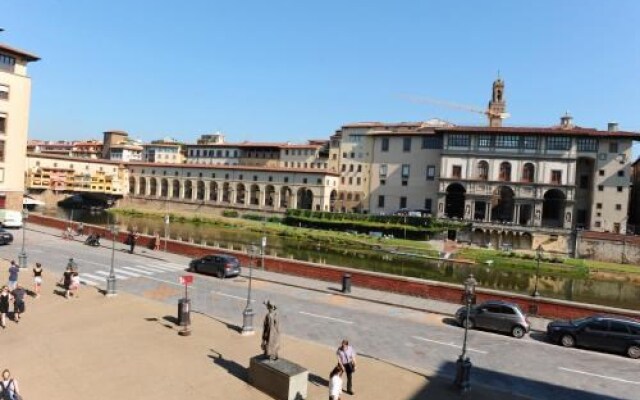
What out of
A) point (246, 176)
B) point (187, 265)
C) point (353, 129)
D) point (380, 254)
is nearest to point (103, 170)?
point (246, 176)

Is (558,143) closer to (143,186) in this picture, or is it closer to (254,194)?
(254,194)

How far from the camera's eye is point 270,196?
95375 mm

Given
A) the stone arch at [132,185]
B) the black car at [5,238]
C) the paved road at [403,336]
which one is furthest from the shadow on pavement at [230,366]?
the stone arch at [132,185]

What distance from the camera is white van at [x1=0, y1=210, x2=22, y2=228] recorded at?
45.9 m

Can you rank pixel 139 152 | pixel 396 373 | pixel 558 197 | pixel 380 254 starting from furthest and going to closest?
1. pixel 139 152
2. pixel 558 197
3. pixel 380 254
4. pixel 396 373

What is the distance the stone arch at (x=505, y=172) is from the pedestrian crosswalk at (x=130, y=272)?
5314 cm

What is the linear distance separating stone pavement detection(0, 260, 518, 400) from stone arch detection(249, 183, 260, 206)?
2926 inches

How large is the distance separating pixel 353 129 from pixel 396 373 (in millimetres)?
80290

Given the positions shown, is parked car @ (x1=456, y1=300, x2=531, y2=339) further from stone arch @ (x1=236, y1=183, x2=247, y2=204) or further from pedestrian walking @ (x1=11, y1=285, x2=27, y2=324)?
stone arch @ (x1=236, y1=183, x2=247, y2=204)

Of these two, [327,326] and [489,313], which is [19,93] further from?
[489,313]

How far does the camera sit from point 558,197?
2881 inches

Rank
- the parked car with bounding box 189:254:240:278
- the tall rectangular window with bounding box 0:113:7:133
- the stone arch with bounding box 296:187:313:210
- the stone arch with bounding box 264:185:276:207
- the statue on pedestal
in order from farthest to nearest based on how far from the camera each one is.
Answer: the stone arch with bounding box 264:185:276:207 < the stone arch with bounding box 296:187:313:210 < the tall rectangular window with bounding box 0:113:7:133 < the parked car with bounding box 189:254:240:278 < the statue on pedestal

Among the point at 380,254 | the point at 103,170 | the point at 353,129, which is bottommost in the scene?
the point at 380,254

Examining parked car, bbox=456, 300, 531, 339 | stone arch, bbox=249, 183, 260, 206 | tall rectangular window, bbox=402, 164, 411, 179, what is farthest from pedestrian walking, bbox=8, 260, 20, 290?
stone arch, bbox=249, 183, 260, 206
